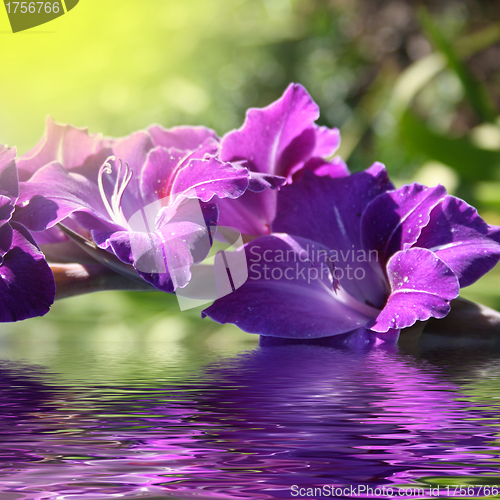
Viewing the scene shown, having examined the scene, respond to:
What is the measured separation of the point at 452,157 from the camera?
0.68m

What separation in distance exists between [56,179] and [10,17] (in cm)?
14

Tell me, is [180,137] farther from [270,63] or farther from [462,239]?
[270,63]

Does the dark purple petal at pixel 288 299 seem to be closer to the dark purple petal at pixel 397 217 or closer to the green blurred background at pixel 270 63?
the dark purple petal at pixel 397 217

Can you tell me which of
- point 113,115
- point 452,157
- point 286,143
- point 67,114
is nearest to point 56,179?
point 286,143

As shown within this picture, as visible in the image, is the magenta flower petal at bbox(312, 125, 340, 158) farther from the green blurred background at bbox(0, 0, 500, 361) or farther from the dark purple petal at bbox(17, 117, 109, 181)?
the green blurred background at bbox(0, 0, 500, 361)

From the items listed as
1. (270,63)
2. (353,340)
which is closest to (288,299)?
(353,340)

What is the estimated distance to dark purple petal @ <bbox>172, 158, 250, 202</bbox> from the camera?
0.60ft

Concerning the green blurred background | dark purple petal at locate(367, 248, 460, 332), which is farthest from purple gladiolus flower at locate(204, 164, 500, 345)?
the green blurred background

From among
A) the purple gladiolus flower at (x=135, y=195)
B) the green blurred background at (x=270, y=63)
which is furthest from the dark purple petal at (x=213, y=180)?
the green blurred background at (x=270, y=63)

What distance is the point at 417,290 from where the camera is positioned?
20 centimetres

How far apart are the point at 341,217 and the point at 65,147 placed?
0.12m

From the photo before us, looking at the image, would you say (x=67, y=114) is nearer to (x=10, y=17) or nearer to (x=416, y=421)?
(x=10, y=17)

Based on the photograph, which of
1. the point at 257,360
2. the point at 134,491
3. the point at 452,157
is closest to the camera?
the point at 134,491

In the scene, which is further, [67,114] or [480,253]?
[67,114]
